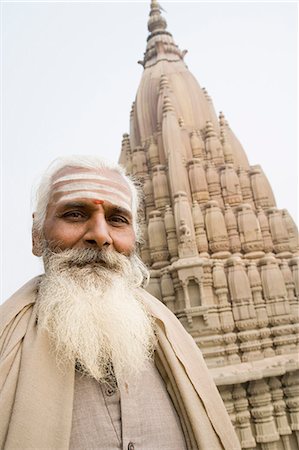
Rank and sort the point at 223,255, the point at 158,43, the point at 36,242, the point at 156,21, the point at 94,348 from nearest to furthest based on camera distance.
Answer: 1. the point at 94,348
2. the point at 36,242
3. the point at 223,255
4. the point at 158,43
5. the point at 156,21

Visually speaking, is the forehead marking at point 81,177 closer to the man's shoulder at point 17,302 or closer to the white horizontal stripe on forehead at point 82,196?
the white horizontal stripe on forehead at point 82,196

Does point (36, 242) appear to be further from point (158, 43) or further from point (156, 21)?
point (156, 21)

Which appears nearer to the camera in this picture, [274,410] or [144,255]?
[274,410]

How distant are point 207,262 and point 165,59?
7.74 m

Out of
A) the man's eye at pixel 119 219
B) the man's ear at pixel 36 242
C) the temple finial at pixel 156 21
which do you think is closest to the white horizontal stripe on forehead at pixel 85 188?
the man's eye at pixel 119 219

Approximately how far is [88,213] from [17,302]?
1.56 feet

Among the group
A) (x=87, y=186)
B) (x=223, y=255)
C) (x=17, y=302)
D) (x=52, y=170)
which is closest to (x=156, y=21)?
(x=223, y=255)

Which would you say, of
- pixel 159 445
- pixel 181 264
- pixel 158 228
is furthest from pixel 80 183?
pixel 158 228

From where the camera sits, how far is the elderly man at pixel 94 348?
1.25m

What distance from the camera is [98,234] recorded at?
1.53 m

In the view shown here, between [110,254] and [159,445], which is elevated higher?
[110,254]

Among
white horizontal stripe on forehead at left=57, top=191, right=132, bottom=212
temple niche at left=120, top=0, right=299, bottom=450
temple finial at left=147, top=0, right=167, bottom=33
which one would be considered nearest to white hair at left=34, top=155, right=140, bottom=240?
white horizontal stripe on forehead at left=57, top=191, right=132, bottom=212

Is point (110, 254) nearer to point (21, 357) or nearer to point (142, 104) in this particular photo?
point (21, 357)

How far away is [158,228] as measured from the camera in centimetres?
887
